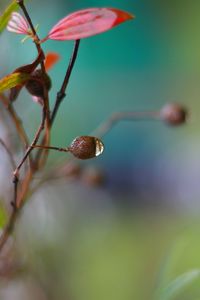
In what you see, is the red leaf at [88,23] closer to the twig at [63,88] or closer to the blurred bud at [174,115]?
the twig at [63,88]

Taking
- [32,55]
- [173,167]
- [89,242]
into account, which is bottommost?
[173,167]

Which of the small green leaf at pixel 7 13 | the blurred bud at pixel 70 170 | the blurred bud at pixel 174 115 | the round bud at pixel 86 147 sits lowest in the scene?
the blurred bud at pixel 70 170

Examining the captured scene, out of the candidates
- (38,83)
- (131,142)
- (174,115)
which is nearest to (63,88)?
(38,83)

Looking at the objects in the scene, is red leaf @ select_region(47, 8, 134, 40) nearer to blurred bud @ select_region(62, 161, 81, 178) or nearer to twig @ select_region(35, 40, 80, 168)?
twig @ select_region(35, 40, 80, 168)

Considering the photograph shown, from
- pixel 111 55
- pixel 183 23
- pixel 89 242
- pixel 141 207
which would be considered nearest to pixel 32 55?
pixel 89 242

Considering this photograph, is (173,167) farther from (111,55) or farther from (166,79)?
(111,55)

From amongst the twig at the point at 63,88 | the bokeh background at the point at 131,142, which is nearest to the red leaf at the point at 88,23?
the twig at the point at 63,88

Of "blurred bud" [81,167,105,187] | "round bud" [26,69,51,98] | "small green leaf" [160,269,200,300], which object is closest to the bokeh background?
"blurred bud" [81,167,105,187]
